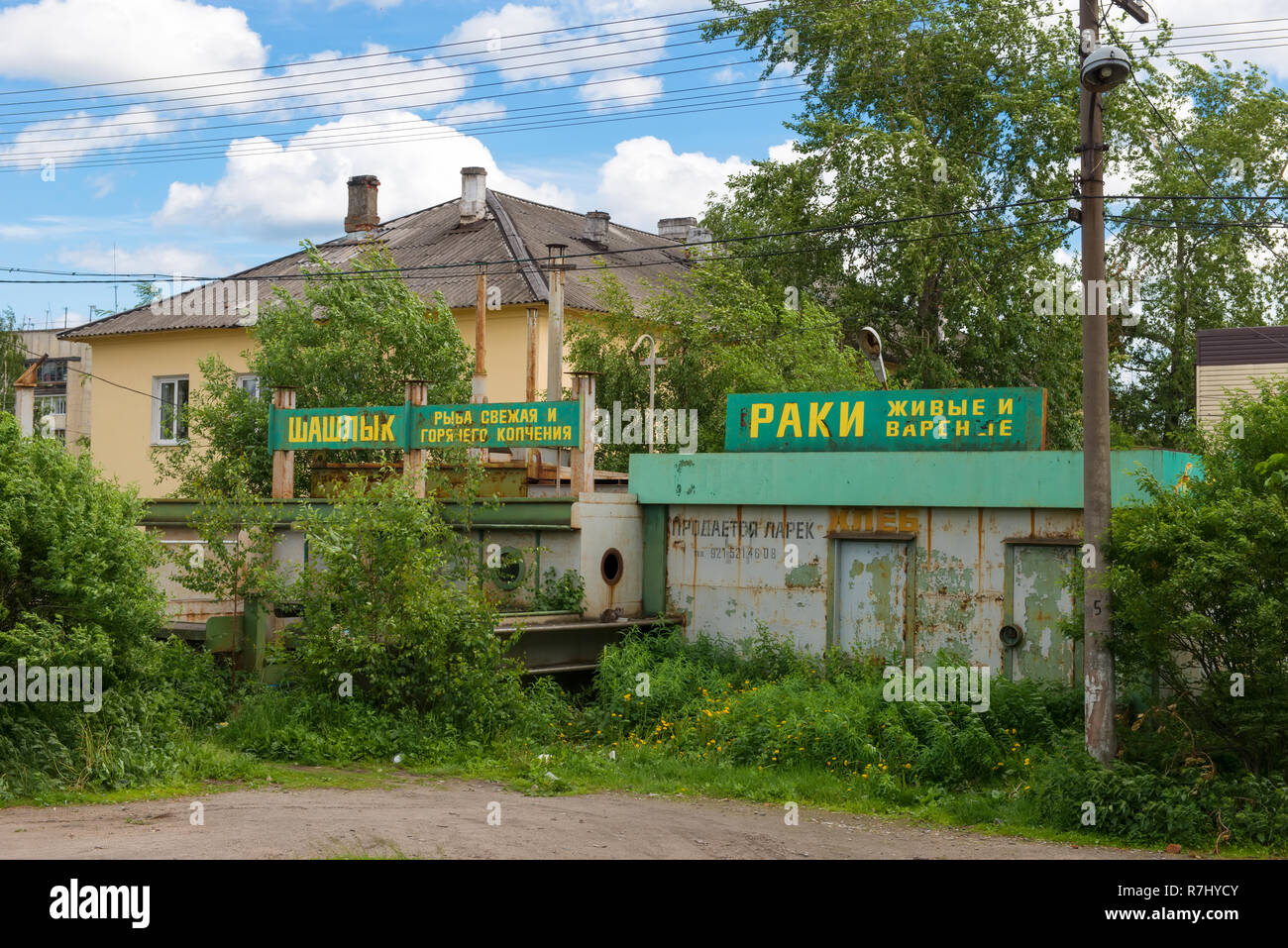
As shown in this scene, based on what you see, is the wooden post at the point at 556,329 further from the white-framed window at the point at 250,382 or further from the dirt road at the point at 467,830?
the white-framed window at the point at 250,382

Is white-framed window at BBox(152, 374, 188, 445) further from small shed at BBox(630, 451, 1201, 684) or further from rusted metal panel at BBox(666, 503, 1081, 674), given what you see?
rusted metal panel at BBox(666, 503, 1081, 674)

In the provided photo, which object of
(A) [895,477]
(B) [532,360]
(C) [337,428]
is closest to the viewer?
(A) [895,477]

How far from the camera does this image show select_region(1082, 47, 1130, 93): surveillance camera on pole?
33.0 ft

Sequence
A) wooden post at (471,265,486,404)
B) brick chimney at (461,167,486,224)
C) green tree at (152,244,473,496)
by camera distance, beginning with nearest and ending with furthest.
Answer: wooden post at (471,265,486,404), green tree at (152,244,473,496), brick chimney at (461,167,486,224)

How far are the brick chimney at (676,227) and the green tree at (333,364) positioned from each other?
2106 cm

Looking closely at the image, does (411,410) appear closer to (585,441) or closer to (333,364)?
(585,441)

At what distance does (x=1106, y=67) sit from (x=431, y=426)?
32.7ft

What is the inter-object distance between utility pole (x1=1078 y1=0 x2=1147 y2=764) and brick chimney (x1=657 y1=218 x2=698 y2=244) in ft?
109

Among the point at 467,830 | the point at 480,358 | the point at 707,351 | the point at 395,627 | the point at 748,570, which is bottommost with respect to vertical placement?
the point at 467,830

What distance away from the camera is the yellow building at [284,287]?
103ft

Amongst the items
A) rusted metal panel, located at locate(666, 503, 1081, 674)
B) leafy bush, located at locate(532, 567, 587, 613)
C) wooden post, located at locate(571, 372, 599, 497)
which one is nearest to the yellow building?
wooden post, located at locate(571, 372, 599, 497)

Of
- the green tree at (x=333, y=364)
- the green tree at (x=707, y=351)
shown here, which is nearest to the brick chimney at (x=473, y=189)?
the green tree at (x=707, y=351)

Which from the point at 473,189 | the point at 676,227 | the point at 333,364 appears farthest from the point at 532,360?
the point at 676,227

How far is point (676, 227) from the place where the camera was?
4400 centimetres
